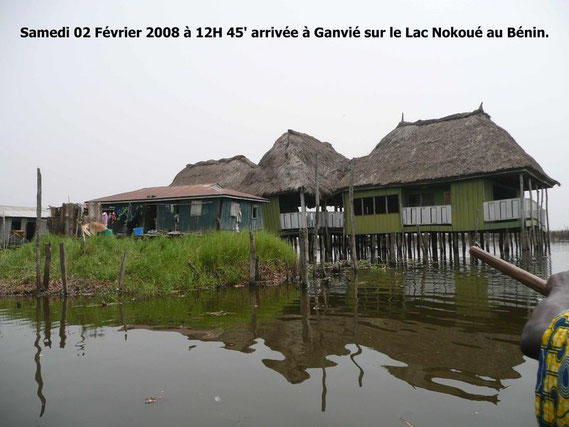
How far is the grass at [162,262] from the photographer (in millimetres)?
12016

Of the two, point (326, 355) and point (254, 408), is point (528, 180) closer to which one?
point (326, 355)

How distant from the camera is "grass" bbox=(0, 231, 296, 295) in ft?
39.4

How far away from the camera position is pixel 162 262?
502 inches

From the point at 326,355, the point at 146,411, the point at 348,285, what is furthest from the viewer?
the point at 348,285

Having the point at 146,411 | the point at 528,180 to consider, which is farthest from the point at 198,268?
the point at 528,180

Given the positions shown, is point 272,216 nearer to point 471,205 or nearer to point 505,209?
point 471,205

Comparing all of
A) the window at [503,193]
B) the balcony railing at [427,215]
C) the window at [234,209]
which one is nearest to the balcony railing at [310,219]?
the window at [234,209]

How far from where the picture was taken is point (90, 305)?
9734 millimetres

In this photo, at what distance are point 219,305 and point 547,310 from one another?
850 cm

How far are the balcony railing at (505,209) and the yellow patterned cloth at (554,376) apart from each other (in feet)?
61.4

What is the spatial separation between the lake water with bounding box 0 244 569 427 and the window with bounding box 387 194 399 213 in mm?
13044

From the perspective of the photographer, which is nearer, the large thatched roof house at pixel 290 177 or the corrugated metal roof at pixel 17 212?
the large thatched roof house at pixel 290 177

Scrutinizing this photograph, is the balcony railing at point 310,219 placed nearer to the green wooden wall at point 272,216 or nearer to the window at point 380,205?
the green wooden wall at point 272,216

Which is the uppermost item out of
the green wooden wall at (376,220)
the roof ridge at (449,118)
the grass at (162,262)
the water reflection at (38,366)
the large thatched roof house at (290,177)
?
the roof ridge at (449,118)
